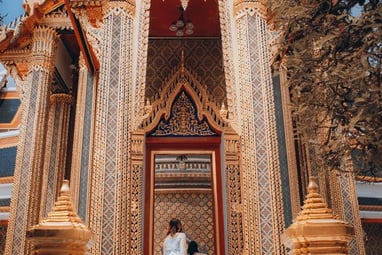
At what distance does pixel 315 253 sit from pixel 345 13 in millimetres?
1652

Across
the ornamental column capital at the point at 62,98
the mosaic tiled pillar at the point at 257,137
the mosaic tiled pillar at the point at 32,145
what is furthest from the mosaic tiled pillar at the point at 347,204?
the ornamental column capital at the point at 62,98

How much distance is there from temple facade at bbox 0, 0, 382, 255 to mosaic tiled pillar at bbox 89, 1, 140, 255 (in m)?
0.01

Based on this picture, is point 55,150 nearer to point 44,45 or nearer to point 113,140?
point 44,45

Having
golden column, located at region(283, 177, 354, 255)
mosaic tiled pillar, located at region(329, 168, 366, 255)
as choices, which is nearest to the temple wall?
mosaic tiled pillar, located at region(329, 168, 366, 255)

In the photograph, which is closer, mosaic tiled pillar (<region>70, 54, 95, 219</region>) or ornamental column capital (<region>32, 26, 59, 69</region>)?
mosaic tiled pillar (<region>70, 54, 95, 219</region>)

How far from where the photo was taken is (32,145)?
7766 mm

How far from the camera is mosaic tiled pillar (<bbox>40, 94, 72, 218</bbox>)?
28.6 ft

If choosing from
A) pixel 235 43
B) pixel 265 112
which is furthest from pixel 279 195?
pixel 235 43

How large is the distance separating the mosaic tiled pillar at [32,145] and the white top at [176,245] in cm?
334

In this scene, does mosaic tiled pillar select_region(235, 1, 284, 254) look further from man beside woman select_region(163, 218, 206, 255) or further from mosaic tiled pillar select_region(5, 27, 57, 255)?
mosaic tiled pillar select_region(5, 27, 57, 255)

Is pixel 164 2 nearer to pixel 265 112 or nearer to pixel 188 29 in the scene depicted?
pixel 188 29

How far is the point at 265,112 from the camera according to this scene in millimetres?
5004

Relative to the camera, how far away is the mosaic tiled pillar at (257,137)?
4.61 meters

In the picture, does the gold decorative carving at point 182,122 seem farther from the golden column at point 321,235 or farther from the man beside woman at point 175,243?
the golden column at point 321,235
